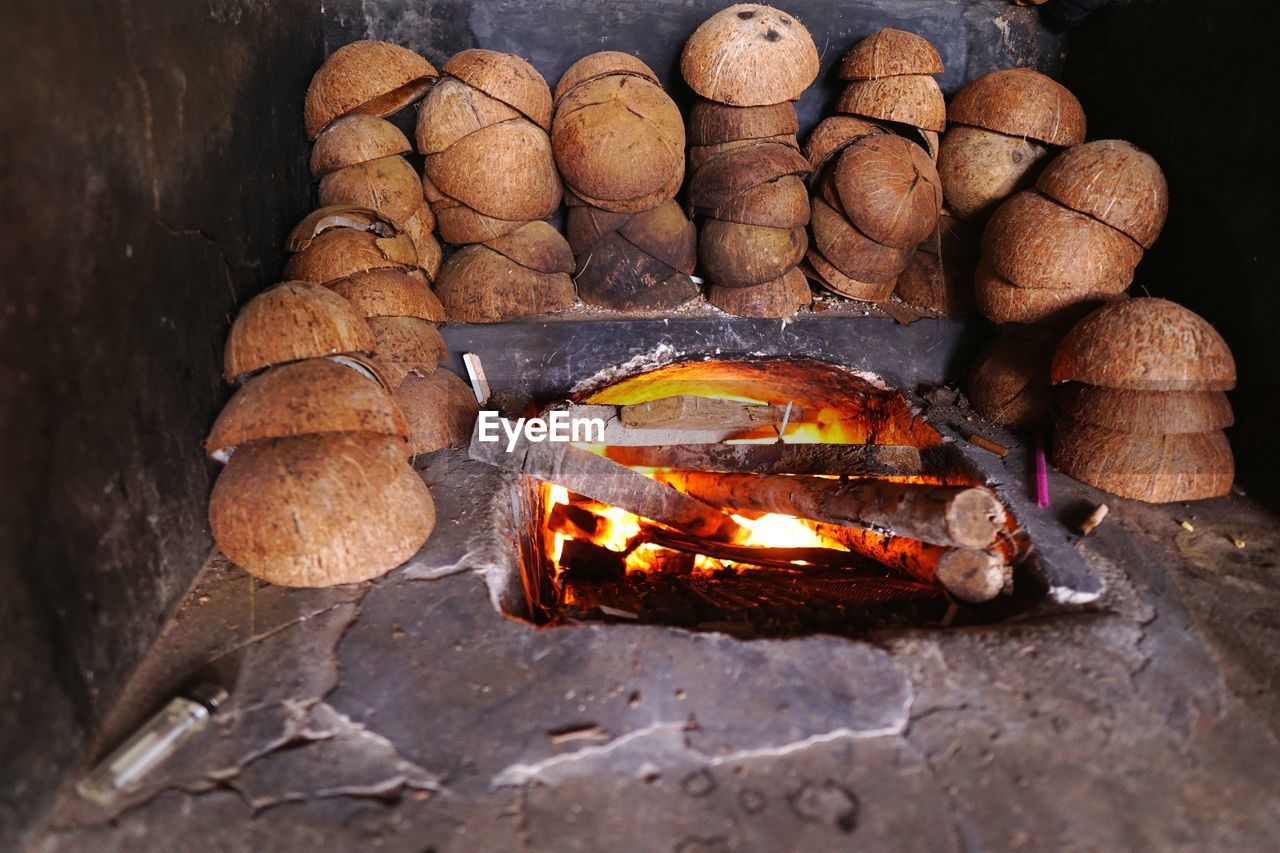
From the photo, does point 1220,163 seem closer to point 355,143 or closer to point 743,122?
point 743,122

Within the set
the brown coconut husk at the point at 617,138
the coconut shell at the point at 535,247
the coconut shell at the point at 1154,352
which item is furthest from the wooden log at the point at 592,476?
the coconut shell at the point at 1154,352

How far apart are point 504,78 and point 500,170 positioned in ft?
1.51

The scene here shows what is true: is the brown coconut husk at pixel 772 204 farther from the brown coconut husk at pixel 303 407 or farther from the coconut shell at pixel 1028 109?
the brown coconut husk at pixel 303 407

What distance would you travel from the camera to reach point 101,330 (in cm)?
243

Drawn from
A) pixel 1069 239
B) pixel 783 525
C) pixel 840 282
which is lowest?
pixel 783 525

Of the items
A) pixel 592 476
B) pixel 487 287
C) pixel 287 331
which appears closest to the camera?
pixel 287 331

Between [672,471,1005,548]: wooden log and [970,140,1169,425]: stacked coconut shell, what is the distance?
3.52 ft

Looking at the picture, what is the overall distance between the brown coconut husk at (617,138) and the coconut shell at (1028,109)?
5.51 feet

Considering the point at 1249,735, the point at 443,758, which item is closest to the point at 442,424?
the point at 443,758

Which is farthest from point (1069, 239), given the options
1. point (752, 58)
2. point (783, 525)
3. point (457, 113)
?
point (457, 113)

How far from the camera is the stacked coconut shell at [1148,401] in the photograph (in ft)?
10.4

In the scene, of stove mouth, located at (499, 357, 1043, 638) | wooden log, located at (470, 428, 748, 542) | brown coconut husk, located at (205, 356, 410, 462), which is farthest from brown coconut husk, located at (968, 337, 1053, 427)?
brown coconut husk, located at (205, 356, 410, 462)

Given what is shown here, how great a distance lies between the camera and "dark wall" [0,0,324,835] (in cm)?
206

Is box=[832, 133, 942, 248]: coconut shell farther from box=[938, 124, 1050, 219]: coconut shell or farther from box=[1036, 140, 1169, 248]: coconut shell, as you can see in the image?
box=[1036, 140, 1169, 248]: coconut shell
